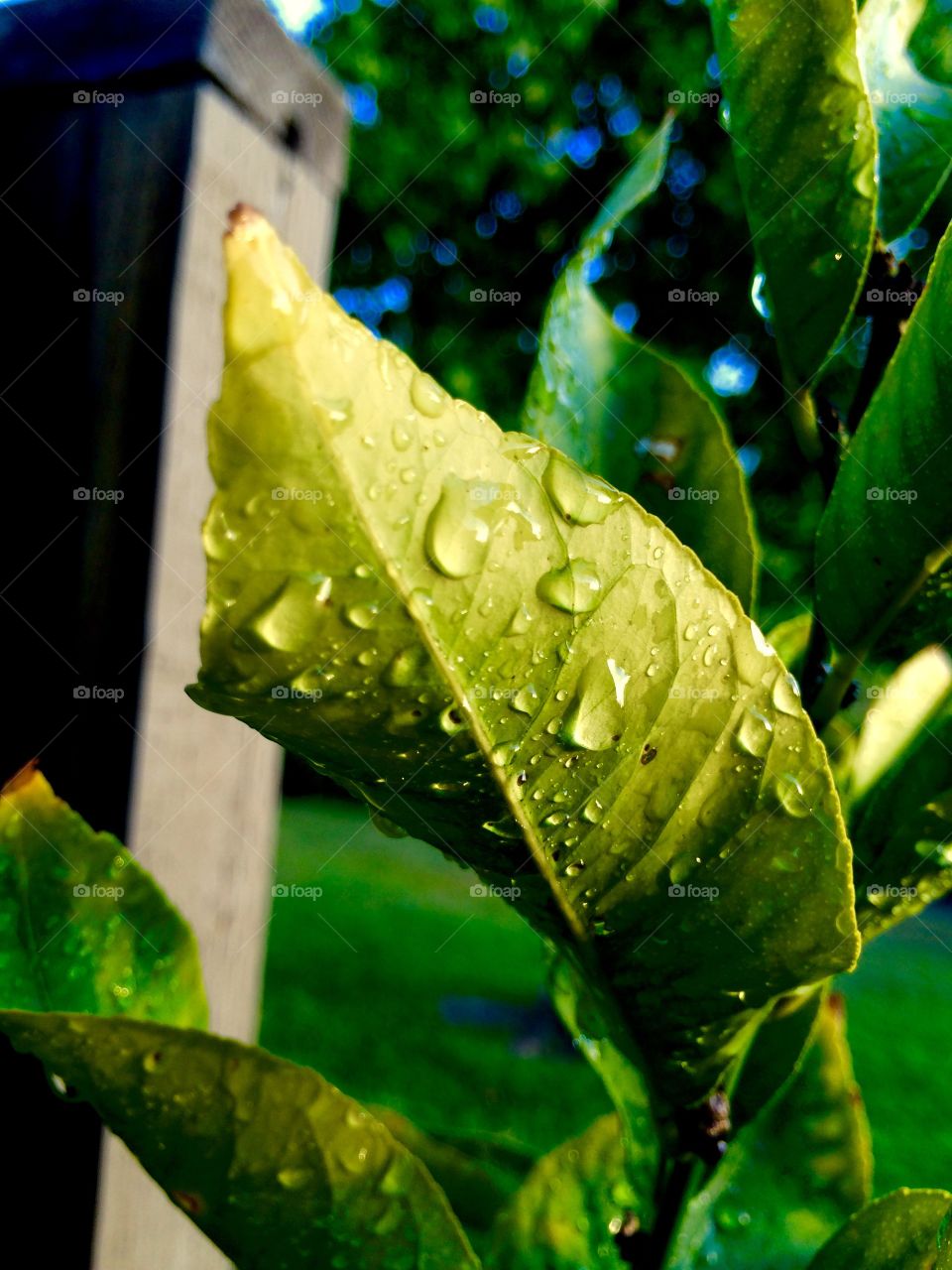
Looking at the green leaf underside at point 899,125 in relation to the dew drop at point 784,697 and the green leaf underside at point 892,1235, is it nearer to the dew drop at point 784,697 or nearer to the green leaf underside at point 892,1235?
the dew drop at point 784,697

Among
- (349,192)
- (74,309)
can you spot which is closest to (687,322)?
(349,192)

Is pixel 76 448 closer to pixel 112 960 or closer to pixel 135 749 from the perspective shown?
pixel 135 749

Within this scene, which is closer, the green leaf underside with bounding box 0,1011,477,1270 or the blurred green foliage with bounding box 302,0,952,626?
the green leaf underside with bounding box 0,1011,477,1270

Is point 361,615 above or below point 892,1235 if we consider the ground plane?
above

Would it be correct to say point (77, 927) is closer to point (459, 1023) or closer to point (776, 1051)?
point (776, 1051)

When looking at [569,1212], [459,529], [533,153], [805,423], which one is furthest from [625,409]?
[533,153]

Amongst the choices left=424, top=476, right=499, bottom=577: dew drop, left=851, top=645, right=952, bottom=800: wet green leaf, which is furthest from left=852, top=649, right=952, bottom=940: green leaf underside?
left=424, top=476, right=499, bottom=577: dew drop

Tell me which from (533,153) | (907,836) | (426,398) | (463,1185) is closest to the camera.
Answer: (426,398)

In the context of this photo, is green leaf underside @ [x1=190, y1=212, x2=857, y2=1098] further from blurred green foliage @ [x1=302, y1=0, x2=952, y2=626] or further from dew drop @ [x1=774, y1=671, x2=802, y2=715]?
blurred green foliage @ [x1=302, y1=0, x2=952, y2=626]
